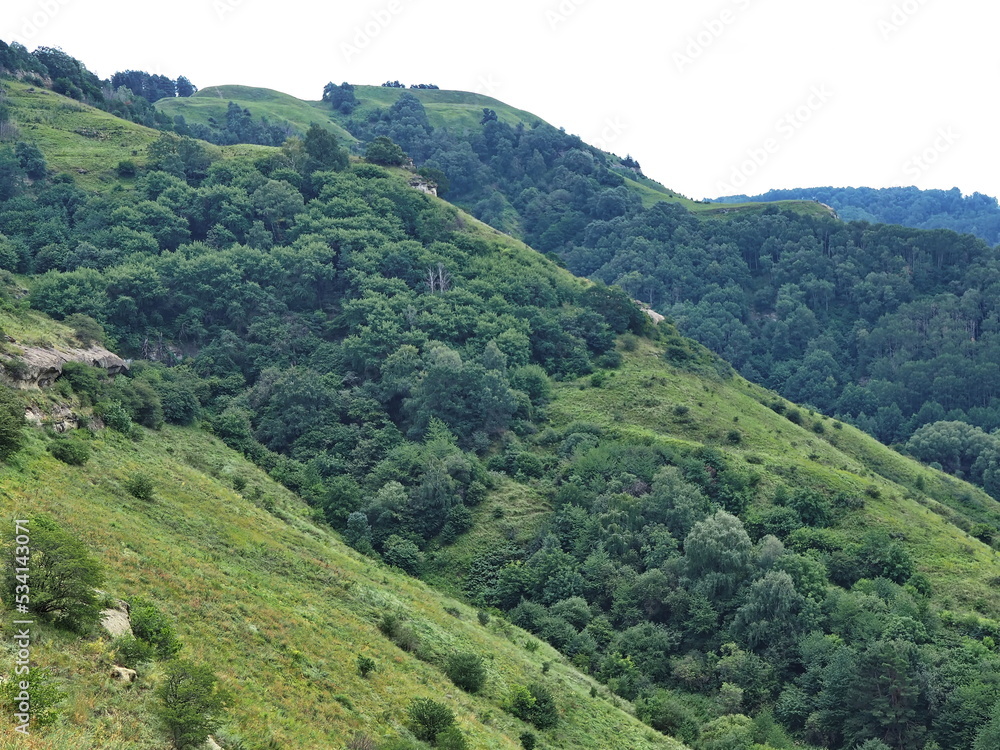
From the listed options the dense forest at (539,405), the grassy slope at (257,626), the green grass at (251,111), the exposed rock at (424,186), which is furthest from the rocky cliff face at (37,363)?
the green grass at (251,111)

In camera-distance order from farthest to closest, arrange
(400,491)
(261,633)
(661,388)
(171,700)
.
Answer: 1. (661,388)
2. (400,491)
3. (261,633)
4. (171,700)

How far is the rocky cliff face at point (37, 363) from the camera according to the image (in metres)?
42.2

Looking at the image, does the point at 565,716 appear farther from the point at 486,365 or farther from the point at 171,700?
the point at 486,365

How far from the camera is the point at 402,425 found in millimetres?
75188

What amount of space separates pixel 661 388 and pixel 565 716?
47627mm

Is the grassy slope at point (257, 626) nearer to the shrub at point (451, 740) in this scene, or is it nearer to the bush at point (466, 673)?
the bush at point (466, 673)

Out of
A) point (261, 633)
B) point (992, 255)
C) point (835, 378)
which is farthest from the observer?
point (992, 255)

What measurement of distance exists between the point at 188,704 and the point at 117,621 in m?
5.39

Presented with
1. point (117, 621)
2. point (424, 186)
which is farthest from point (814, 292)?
point (117, 621)

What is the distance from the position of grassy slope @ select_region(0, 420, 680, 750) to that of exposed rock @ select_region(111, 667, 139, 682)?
0.35 m

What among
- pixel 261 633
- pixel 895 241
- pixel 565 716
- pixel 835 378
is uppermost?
pixel 895 241

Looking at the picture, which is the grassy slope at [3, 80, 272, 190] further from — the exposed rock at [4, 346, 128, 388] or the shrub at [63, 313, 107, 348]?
the exposed rock at [4, 346, 128, 388]

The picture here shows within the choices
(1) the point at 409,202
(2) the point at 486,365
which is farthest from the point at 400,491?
(1) the point at 409,202

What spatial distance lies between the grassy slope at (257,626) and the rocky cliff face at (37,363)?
4.45 meters
